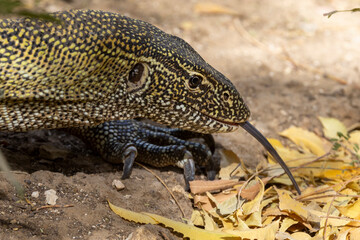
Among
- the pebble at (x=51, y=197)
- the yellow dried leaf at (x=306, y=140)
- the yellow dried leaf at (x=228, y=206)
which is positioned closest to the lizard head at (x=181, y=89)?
the yellow dried leaf at (x=228, y=206)

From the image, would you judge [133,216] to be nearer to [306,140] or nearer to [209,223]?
[209,223]

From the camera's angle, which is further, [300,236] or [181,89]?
[181,89]

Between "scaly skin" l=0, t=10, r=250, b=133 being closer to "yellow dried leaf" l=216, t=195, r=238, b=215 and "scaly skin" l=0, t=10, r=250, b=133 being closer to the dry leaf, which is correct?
the dry leaf

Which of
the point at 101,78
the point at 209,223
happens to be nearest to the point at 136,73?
the point at 101,78

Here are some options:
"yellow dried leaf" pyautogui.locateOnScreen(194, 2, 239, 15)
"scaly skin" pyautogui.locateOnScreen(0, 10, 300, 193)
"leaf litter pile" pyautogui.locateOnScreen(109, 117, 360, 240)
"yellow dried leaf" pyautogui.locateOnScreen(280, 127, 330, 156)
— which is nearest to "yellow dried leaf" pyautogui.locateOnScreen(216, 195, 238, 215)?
"leaf litter pile" pyautogui.locateOnScreen(109, 117, 360, 240)

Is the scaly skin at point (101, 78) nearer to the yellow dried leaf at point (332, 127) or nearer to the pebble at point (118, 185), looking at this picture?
the pebble at point (118, 185)

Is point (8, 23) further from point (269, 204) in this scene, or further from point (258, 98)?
point (258, 98)

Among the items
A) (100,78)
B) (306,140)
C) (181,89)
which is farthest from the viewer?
(306,140)
